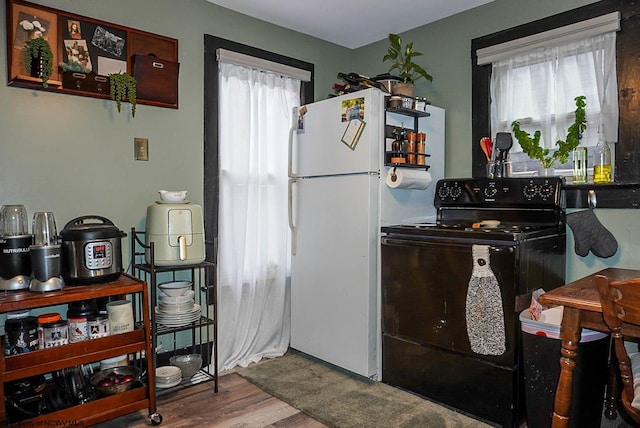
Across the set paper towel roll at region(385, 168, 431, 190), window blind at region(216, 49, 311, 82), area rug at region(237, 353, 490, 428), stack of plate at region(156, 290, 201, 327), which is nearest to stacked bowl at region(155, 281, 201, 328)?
stack of plate at region(156, 290, 201, 327)

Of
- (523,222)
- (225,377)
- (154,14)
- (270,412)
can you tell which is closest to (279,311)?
(225,377)

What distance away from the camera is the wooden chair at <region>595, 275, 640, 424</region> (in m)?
1.40

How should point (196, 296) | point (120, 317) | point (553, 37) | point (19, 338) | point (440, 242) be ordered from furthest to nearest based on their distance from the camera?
1. point (196, 296)
2. point (553, 37)
3. point (440, 242)
4. point (120, 317)
5. point (19, 338)

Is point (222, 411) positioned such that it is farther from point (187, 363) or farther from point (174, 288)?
point (174, 288)

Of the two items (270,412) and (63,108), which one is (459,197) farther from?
(63,108)

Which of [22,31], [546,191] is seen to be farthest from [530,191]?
[22,31]

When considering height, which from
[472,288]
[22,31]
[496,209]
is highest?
[22,31]

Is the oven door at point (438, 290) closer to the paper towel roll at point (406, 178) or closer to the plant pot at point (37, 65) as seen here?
the paper towel roll at point (406, 178)

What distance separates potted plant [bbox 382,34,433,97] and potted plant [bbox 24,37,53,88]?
192cm

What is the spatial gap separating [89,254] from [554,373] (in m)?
2.15

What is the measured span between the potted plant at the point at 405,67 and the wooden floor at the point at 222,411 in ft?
6.53

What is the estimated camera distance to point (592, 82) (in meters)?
2.44

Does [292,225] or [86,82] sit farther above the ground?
[86,82]

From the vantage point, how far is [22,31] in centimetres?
217
